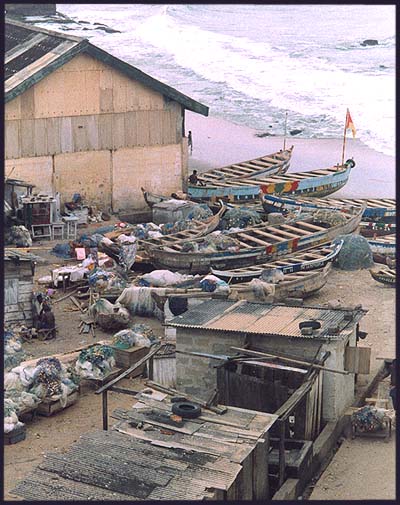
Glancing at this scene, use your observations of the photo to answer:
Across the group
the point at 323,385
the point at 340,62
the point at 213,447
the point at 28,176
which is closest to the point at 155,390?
the point at 213,447

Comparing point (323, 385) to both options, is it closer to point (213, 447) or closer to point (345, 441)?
point (345, 441)

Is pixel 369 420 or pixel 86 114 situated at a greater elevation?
pixel 86 114

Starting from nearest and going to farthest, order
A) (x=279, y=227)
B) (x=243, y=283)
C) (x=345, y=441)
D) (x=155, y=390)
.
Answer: (x=155, y=390) → (x=345, y=441) → (x=243, y=283) → (x=279, y=227)

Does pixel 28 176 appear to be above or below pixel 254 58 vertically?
below

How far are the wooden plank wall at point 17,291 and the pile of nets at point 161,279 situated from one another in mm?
2700

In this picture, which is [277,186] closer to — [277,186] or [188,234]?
[277,186]

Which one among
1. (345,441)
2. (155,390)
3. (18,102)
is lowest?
(345,441)

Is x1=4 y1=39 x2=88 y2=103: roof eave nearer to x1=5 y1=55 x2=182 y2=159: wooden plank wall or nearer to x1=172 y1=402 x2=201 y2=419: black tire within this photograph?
x1=5 y1=55 x2=182 y2=159: wooden plank wall

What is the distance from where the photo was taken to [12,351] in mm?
18266

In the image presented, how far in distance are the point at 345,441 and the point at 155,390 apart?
10.2ft

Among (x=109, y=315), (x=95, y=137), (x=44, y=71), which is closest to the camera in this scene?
(x=109, y=315)

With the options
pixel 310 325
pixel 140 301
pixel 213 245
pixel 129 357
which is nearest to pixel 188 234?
pixel 213 245

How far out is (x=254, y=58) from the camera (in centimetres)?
6462

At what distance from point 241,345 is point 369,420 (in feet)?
6.57
